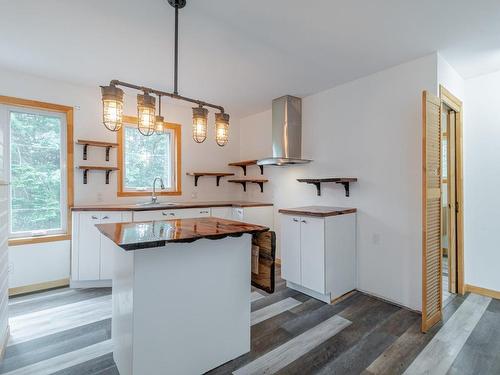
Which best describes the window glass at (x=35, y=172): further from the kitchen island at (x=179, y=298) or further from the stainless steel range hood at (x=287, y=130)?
the stainless steel range hood at (x=287, y=130)

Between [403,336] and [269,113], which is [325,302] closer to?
[403,336]

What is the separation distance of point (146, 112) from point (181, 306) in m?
1.30

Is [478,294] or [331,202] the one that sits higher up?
[331,202]

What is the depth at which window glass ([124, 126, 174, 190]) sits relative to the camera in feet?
12.9

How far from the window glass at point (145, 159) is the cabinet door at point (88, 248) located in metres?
0.79

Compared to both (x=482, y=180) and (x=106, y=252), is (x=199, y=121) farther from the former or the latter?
(x=482, y=180)

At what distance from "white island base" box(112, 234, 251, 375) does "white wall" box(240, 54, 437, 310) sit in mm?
A: 1751

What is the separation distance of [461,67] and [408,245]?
6.54 ft

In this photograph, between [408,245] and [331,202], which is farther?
[331,202]

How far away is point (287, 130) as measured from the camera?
12.5 ft

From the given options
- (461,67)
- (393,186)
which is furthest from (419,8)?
(393,186)

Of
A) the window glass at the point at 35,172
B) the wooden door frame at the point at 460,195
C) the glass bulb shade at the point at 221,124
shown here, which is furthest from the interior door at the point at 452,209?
the window glass at the point at 35,172

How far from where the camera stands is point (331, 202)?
11.5ft

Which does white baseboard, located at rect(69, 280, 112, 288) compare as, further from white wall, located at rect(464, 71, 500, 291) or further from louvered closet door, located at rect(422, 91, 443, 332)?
white wall, located at rect(464, 71, 500, 291)
